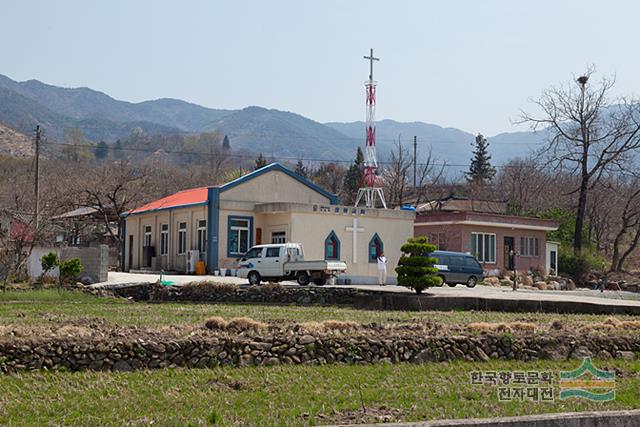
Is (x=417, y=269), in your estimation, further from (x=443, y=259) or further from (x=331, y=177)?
(x=331, y=177)

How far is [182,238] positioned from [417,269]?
18.8 m

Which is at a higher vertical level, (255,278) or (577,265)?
(577,265)

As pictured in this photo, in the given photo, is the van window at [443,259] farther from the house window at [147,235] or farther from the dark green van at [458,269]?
the house window at [147,235]

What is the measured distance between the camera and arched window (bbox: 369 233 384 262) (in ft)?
131

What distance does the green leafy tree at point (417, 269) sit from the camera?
996 inches

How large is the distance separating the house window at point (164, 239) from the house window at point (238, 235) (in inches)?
195

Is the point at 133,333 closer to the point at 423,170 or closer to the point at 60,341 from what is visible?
the point at 60,341

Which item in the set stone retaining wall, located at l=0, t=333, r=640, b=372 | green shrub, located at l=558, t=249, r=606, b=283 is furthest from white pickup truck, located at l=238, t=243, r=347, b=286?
green shrub, located at l=558, t=249, r=606, b=283

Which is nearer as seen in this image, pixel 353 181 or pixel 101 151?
pixel 353 181

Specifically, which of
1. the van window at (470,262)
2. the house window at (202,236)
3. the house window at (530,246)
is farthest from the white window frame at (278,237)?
the house window at (530,246)

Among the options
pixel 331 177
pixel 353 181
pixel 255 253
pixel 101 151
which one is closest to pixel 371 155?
pixel 255 253

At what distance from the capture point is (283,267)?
3183cm

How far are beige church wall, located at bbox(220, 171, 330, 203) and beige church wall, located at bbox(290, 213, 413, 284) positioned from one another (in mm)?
3592

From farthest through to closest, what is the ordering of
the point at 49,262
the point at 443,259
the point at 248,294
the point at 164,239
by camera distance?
the point at 164,239 < the point at 443,259 < the point at 49,262 < the point at 248,294
